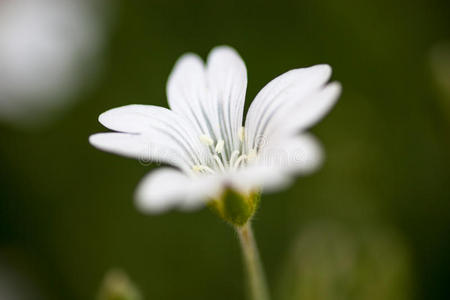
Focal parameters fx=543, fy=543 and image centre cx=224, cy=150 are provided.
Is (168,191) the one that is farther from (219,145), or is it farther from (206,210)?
(206,210)

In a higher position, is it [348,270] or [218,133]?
[218,133]

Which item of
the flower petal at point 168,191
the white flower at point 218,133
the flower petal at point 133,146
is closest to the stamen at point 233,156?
the white flower at point 218,133

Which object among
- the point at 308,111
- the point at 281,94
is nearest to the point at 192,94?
the point at 281,94

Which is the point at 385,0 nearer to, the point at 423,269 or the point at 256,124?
the point at 423,269

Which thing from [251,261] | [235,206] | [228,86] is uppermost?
[228,86]

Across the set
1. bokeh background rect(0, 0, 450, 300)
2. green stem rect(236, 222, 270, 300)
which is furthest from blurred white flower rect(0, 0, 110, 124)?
green stem rect(236, 222, 270, 300)

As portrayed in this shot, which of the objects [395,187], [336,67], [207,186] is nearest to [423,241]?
[395,187]

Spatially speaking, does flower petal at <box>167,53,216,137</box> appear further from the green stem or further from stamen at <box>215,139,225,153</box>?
the green stem
